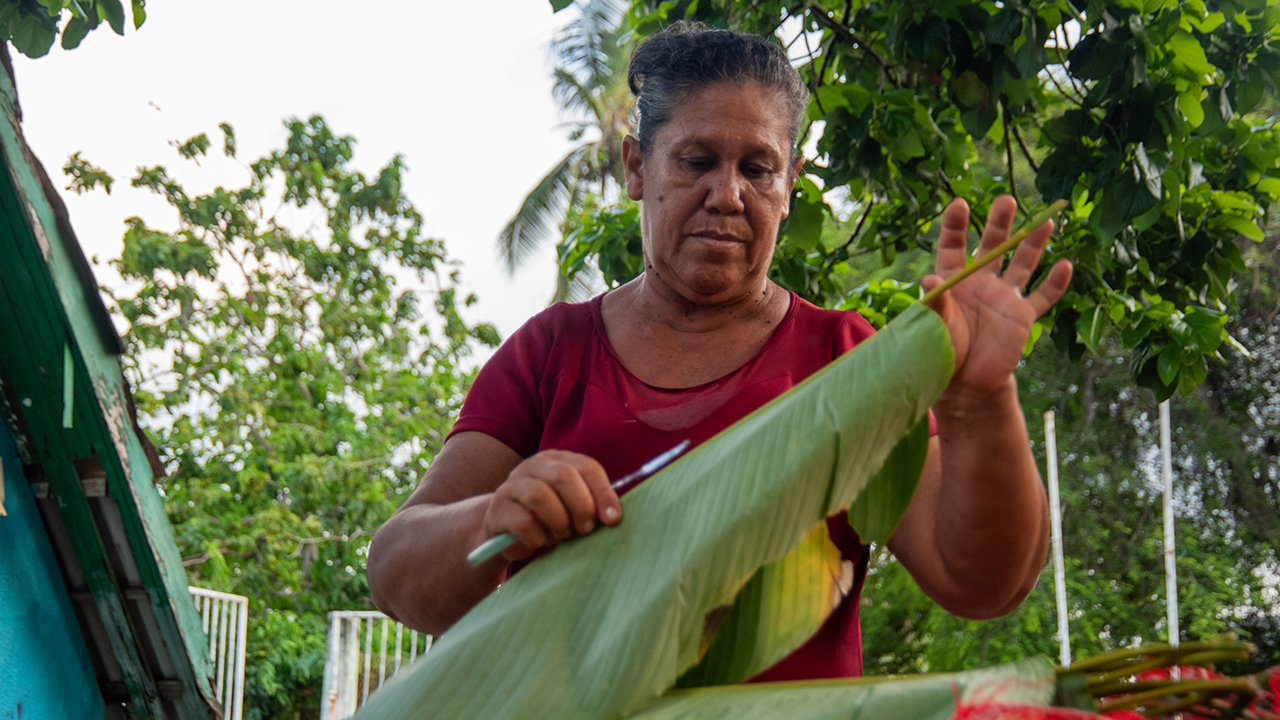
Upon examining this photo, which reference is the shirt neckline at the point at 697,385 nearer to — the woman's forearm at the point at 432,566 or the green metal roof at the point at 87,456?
the woman's forearm at the point at 432,566

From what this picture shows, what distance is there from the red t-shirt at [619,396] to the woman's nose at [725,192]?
0.17 metres

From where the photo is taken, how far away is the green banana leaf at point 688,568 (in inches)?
37.1

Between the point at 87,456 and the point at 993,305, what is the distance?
3.05 meters

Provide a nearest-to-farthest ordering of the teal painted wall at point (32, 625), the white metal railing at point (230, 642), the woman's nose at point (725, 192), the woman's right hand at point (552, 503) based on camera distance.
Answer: the woman's right hand at point (552, 503), the woman's nose at point (725, 192), the teal painted wall at point (32, 625), the white metal railing at point (230, 642)

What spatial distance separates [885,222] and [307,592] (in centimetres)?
794

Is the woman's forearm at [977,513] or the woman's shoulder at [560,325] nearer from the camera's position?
the woman's forearm at [977,513]

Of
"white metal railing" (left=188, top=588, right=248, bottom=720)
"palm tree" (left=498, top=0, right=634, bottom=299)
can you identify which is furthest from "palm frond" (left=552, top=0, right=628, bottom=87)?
"white metal railing" (left=188, top=588, right=248, bottom=720)

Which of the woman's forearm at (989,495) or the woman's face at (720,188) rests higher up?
the woman's face at (720,188)

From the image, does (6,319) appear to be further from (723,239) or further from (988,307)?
(988,307)

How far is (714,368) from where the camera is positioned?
60.4 inches


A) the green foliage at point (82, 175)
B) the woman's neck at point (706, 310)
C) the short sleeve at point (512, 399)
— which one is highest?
the green foliage at point (82, 175)

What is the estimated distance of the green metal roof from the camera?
324cm

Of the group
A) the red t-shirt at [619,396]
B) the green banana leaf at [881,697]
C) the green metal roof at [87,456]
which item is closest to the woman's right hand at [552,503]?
the green banana leaf at [881,697]

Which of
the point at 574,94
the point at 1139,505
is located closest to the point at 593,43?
the point at 574,94
